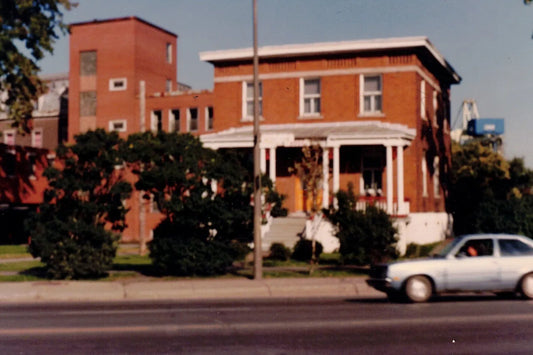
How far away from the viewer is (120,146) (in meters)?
22.1

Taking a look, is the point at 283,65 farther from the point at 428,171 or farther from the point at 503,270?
the point at 503,270

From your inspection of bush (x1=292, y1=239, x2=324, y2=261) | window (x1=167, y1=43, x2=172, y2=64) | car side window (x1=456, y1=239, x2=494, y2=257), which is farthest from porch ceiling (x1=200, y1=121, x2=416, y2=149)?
window (x1=167, y1=43, x2=172, y2=64)

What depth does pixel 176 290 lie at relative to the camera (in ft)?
63.7

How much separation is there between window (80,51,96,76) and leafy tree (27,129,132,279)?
29.7 metres

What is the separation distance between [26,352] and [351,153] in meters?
27.3

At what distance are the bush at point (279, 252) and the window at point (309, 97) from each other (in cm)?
1023

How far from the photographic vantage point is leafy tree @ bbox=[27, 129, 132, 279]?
2144 cm

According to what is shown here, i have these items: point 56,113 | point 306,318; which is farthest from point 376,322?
point 56,113

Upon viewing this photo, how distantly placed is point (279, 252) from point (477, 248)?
39.1 feet

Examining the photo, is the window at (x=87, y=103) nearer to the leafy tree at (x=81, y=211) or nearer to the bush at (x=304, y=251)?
the bush at (x=304, y=251)

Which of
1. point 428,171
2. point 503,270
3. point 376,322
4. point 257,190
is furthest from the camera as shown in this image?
point 428,171

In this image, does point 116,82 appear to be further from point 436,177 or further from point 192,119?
point 436,177

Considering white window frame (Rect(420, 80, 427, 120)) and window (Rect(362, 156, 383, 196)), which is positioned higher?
white window frame (Rect(420, 80, 427, 120))

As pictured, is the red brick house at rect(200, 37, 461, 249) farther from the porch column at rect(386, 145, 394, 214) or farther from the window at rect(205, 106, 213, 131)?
the window at rect(205, 106, 213, 131)
